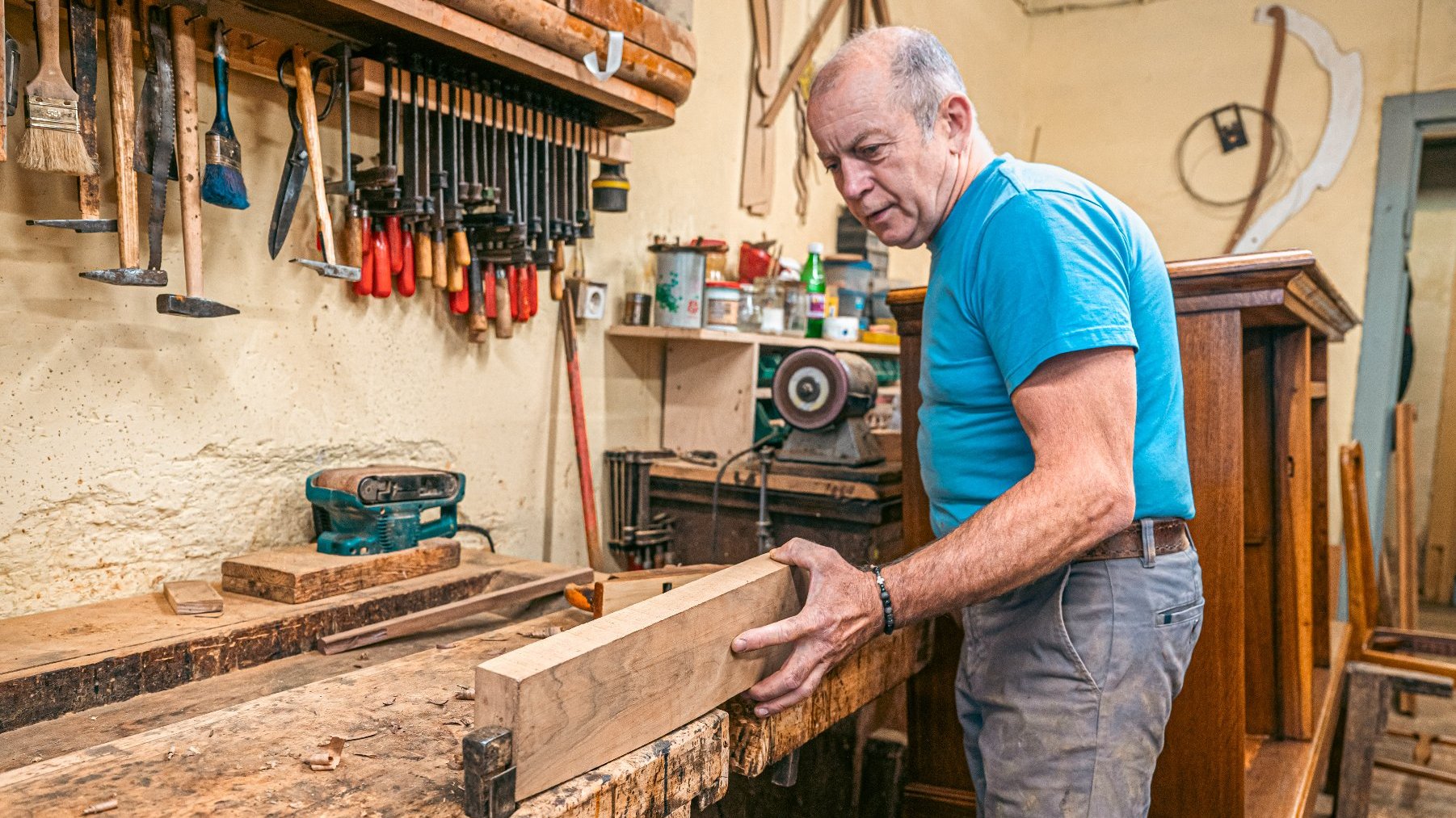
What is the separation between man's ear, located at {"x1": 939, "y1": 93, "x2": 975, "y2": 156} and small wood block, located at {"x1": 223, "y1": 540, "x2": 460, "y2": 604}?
47.7 inches

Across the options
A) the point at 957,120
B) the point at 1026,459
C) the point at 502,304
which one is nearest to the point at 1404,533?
the point at 1026,459

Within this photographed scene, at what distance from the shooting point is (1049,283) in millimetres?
1061

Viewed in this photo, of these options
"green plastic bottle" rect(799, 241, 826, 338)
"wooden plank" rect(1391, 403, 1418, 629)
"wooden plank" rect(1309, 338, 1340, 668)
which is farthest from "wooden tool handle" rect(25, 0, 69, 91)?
"wooden plank" rect(1391, 403, 1418, 629)

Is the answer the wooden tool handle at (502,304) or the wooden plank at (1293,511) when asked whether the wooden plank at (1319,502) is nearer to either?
the wooden plank at (1293,511)

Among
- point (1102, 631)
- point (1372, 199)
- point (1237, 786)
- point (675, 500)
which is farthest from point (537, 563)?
point (1372, 199)

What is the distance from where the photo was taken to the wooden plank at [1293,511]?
76.5 inches

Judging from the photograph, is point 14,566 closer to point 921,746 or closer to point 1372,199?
point 921,746

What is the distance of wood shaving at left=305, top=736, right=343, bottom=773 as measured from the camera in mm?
950

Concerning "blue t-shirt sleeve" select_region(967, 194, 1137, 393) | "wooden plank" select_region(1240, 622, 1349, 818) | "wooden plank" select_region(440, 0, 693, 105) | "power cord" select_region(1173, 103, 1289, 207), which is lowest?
"wooden plank" select_region(1240, 622, 1349, 818)

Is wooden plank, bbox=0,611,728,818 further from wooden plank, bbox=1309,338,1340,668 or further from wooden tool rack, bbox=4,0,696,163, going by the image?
wooden plank, bbox=1309,338,1340,668

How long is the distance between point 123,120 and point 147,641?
2.54 ft

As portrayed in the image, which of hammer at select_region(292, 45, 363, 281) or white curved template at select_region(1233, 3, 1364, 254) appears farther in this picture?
white curved template at select_region(1233, 3, 1364, 254)

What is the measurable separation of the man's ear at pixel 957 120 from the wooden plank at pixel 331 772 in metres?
0.81

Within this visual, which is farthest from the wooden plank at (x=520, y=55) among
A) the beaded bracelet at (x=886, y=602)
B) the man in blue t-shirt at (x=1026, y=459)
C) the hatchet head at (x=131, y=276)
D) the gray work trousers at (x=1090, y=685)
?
the gray work trousers at (x=1090, y=685)
